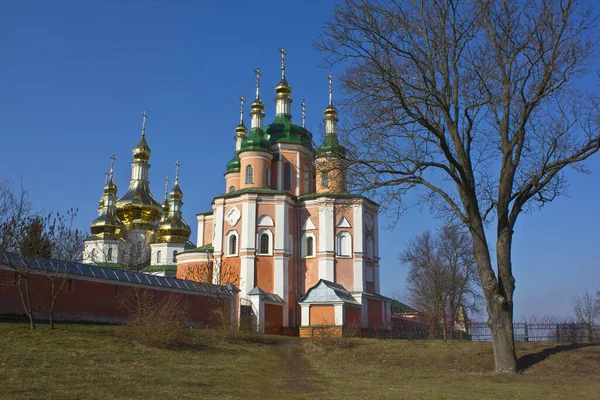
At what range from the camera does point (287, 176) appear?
118 ft

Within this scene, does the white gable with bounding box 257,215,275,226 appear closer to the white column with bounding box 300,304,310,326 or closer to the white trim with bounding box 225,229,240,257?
the white trim with bounding box 225,229,240,257

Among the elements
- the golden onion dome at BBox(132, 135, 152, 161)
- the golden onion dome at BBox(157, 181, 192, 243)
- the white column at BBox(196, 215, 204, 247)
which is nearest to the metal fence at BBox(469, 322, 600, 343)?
the white column at BBox(196, 215, 204, 247)

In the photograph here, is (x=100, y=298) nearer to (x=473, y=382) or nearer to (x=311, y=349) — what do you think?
(x=311, y=349)

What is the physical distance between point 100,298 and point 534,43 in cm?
1550

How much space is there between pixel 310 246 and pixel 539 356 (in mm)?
19035

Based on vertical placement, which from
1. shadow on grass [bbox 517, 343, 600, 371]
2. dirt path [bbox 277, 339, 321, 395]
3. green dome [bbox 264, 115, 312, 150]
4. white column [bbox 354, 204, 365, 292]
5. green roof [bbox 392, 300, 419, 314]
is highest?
green dome [bbox 264, 115, 312, 150]

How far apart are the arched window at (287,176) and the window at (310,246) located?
4.07 meters

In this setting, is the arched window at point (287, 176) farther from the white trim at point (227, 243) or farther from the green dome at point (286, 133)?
the white trim at point (227, 243)

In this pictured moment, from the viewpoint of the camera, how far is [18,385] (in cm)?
960

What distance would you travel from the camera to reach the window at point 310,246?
1294 inches

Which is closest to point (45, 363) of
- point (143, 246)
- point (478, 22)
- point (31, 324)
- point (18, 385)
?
point (18, 385)

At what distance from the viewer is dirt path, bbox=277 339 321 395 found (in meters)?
11.4

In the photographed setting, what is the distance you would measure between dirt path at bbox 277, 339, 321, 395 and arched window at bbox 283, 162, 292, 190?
1494 cm

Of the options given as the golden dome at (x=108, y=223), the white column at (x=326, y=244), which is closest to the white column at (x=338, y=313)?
the white column at (x=326, y=244)
